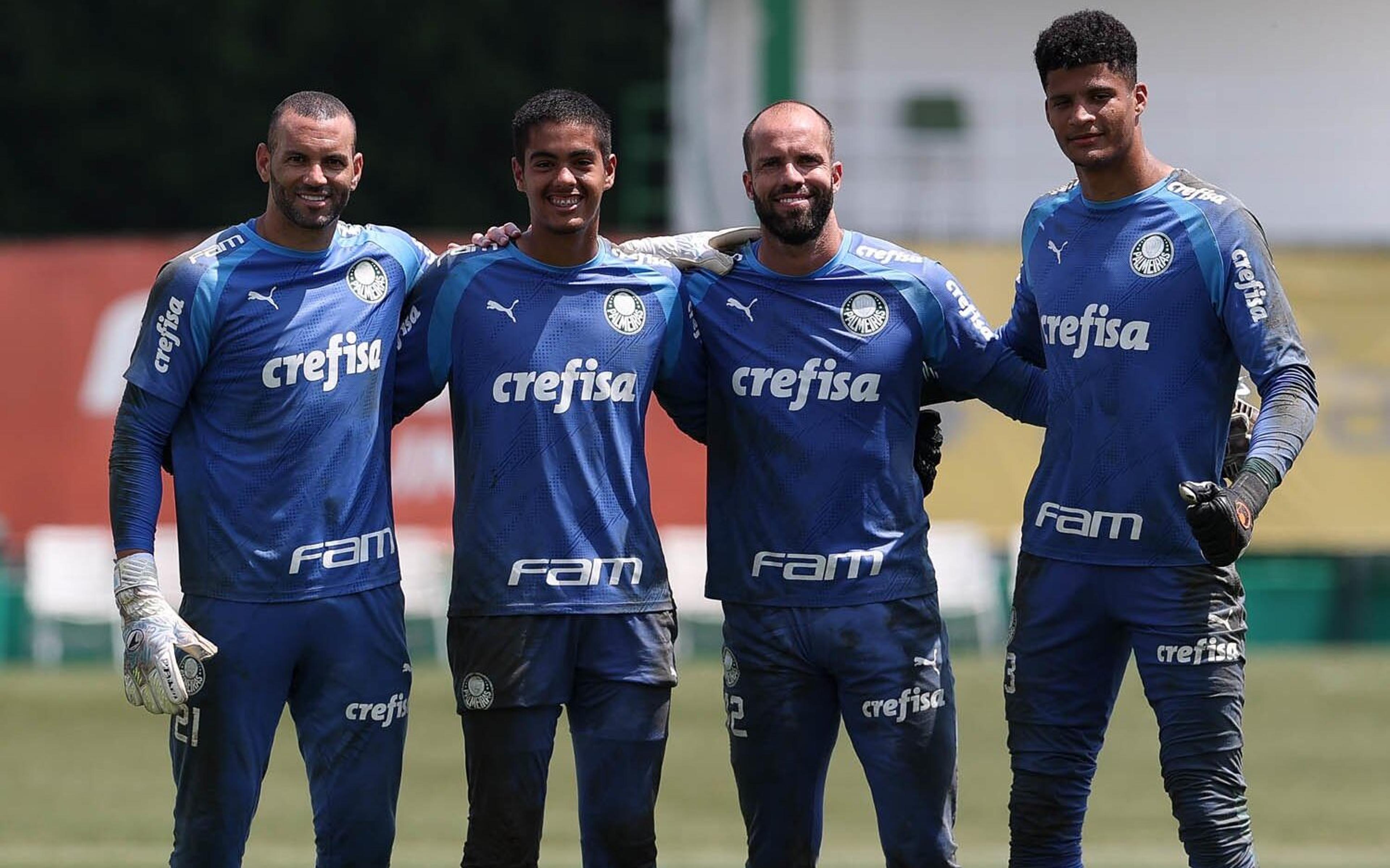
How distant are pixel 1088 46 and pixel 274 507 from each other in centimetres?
276

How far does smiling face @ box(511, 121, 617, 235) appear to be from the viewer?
6488 mm

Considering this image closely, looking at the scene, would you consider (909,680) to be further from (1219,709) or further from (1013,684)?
(1219,709)

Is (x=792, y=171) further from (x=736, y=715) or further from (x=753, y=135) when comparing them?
(x=736, y=715)

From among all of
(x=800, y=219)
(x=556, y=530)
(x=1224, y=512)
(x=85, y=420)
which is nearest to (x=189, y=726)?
(x=556, y=530)

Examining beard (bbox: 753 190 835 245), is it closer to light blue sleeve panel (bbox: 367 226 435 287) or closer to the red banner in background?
light blue sleeve panel (bbox: 367 226 435 287)

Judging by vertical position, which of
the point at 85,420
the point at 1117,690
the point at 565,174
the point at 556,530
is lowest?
the point at 1117,690

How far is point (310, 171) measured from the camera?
6.54 meters

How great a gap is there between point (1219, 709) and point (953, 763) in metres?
0.82

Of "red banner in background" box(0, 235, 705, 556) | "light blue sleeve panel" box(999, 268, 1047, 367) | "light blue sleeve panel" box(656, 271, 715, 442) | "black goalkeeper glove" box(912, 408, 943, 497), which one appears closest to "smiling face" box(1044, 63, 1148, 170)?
"light blue sleeve panel" box(999, 268, 1047, 367)

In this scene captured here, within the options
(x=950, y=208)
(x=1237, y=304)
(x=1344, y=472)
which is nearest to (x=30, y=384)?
(x=950, y=208)

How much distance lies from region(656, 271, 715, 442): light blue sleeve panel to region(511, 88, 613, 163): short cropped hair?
518 millimetres

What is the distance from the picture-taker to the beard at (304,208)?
6.56 meters

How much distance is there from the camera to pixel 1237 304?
6.30m

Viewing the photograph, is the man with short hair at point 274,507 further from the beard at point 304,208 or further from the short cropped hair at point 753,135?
the short cropped hair at point 753,135
